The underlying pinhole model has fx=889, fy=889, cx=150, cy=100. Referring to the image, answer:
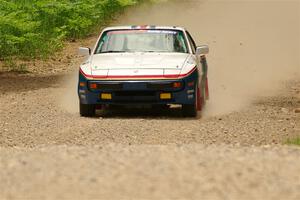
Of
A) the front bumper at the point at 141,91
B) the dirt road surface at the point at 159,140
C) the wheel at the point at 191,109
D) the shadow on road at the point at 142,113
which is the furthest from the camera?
the shadow on road at the point at 142,113

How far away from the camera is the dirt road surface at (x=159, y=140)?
23.1ft

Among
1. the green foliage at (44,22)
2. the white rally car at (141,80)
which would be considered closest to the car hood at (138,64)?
the white rally car at (141,80)

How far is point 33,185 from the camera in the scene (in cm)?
719

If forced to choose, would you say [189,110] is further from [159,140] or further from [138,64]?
[159,140]

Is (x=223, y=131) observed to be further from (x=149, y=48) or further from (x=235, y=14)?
(x=235, y=14)

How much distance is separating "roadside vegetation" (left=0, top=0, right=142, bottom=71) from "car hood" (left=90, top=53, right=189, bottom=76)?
5473 millimetres

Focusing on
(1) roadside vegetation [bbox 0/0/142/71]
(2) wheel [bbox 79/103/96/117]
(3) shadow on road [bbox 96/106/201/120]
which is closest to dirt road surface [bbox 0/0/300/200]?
(3) shadow on road [bbox 96/106/201/120]

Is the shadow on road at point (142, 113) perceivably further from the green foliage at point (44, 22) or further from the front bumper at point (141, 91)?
the green foliage at point (44, 22)

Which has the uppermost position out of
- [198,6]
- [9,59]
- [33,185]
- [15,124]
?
[33,185]

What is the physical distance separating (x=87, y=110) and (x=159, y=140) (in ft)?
9.78

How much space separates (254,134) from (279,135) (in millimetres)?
357

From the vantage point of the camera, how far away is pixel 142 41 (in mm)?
15117

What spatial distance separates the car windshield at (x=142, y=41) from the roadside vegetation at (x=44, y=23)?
15.0 feet

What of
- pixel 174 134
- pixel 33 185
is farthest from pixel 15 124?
pixel 33 185
